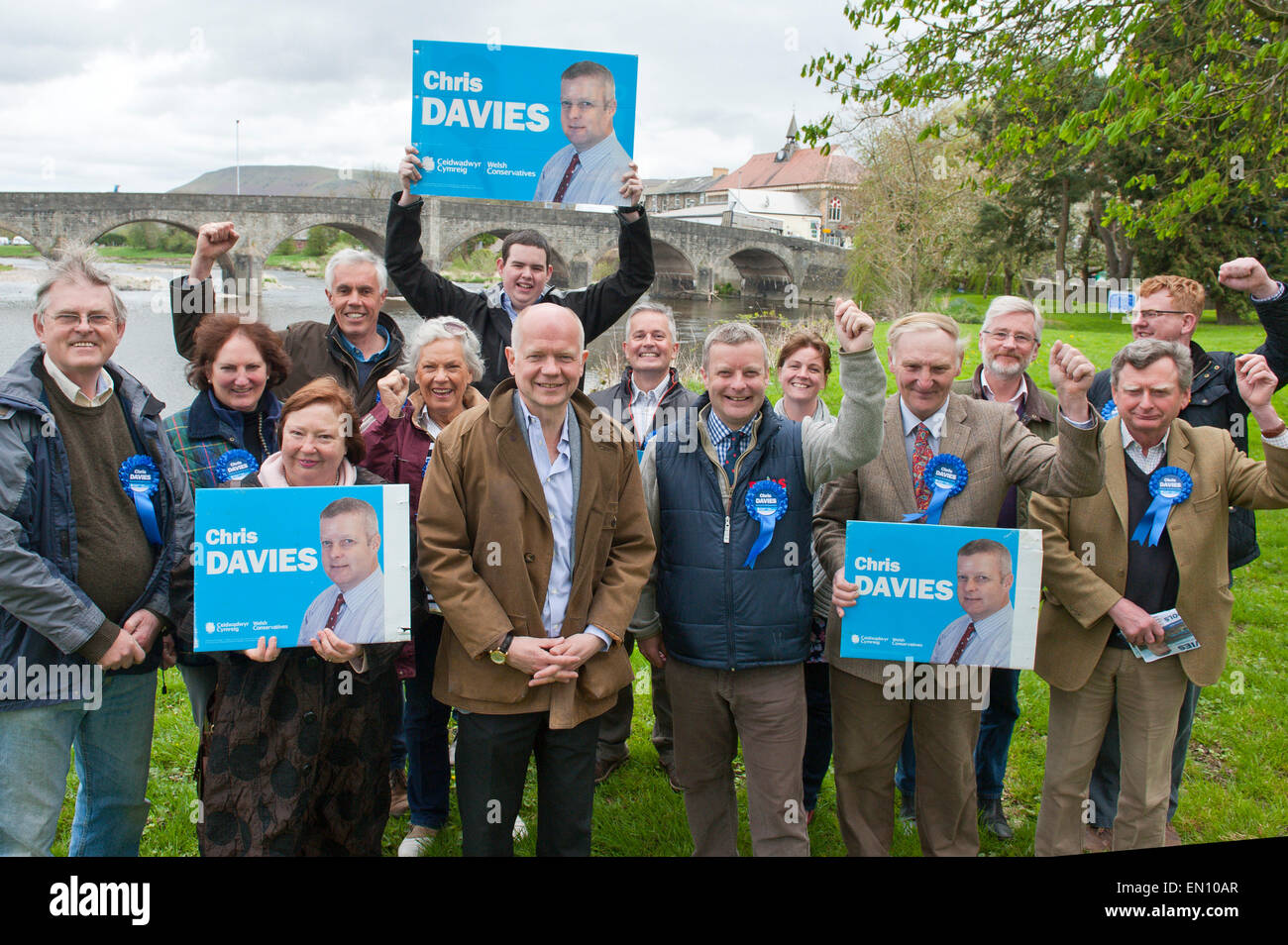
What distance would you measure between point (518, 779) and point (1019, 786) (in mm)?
2712

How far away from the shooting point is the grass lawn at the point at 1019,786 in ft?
12.6

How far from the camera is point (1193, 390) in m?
3.96

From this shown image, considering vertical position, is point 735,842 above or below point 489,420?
below

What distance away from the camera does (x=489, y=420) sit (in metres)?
3.00

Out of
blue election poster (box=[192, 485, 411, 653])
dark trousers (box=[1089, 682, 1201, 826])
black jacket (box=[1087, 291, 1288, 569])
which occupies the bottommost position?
dark trousers (box=[1089, 682, 1201, 826])

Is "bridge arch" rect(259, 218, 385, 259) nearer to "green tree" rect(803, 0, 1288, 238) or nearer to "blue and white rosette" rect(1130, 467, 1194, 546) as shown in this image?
"green tree" rect(803, 0, 1288, 238)

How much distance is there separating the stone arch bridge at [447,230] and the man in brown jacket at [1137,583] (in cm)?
2247

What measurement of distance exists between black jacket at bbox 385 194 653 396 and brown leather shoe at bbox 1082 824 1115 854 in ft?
10.9

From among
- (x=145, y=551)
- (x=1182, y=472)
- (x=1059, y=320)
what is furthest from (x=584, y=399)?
(x=1059, y=320)

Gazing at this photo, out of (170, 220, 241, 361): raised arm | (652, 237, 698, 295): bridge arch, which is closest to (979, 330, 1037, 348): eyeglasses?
(170, 220, 241, 361): raised arm

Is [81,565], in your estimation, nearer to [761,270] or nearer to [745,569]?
[745,569]

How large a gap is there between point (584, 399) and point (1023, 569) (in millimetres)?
1704

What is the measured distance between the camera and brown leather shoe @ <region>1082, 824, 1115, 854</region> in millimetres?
3792
